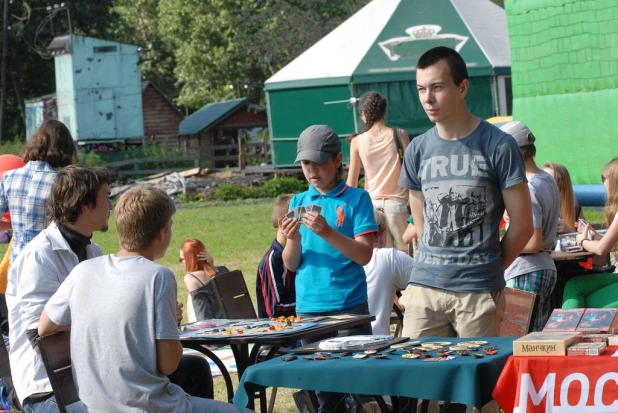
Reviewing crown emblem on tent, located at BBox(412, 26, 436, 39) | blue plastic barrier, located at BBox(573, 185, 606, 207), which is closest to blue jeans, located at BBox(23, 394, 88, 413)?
blue plastic barrier, located at BBox(573, 185, 606, 207)

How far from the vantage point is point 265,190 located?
1302 inches

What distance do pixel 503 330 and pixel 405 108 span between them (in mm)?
21956

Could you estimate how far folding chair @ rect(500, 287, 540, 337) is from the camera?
5457 mm

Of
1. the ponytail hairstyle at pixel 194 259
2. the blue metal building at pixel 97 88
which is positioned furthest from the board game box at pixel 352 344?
the blue metal building at pixel 97 88

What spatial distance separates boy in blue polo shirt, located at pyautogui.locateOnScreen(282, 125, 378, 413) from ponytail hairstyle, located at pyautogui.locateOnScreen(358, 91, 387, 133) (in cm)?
373

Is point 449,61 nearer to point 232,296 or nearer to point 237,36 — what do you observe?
point 232,296

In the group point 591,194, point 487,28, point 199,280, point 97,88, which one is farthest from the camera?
point 97,88

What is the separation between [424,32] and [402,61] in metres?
0.88

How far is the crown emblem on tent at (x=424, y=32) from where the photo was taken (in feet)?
87.7

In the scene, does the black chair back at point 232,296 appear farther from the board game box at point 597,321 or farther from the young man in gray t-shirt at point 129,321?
the board game box at point 597,321

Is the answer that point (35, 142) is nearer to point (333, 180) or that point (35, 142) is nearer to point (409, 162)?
point (333, 180)

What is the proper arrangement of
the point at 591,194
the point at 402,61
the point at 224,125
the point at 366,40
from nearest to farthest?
the point at 591,194
the point at 402,61
the point at 366,40
the point at 224,125

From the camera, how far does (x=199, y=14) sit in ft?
181

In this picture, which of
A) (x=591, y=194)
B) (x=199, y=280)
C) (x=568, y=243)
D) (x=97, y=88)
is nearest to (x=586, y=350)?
(x=568, y=243)
